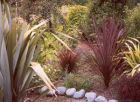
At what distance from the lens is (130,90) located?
465cm

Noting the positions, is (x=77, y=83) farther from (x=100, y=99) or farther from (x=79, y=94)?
(x=100, y=99)

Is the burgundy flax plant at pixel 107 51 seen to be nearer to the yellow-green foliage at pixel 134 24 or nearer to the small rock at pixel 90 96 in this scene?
the small rock at pixel 90 96

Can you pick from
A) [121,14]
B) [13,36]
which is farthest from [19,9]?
[13,36]

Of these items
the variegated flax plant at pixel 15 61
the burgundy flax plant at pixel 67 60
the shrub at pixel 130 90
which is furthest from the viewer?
the burgundy flax plant at pixel 67 60

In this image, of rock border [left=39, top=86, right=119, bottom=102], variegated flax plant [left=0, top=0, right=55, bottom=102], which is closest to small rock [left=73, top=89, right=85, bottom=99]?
rock border [left=39, top=86, right=119, bottom=102]

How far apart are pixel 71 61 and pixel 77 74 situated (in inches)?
9.9

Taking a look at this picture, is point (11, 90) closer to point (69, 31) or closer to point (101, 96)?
point (101, 96)

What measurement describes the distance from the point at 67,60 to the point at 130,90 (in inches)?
66.7

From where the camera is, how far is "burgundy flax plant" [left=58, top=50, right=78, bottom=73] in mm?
6074

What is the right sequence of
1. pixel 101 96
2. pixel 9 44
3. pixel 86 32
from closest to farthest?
pixel 9 44 < pixel 101 96 < pixel 86 32

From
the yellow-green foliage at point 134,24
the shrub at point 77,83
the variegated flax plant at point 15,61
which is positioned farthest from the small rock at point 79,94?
the yellow-green foliage at point 134,24

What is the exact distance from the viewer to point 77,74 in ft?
19.9

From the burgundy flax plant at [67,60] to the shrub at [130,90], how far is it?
4.81 feet

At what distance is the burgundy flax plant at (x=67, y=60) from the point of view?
19.9 feet
